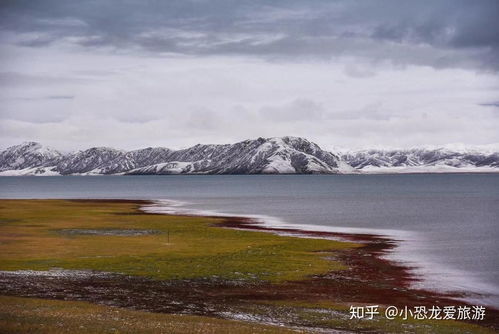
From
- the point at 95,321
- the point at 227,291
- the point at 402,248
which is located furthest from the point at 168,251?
the point at 95,321

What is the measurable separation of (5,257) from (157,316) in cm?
3120

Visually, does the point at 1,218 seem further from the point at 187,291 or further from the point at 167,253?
the point at 187,291

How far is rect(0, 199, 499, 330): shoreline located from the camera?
39.8 m

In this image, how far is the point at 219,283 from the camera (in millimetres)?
48188

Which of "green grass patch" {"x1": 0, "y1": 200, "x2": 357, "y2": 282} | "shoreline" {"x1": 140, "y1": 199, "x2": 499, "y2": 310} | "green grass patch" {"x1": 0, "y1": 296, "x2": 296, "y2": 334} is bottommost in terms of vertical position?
"shoreline" {"x1": 140, "y1": 199, "x2": 499, "y2": 310}

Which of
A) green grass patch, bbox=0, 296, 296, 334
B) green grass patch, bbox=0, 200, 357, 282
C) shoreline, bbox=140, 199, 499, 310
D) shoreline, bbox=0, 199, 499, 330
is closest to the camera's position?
green grass patch, bbox=0, 296, 296, 334

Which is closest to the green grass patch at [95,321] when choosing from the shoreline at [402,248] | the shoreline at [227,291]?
the shoreline at [227,291]

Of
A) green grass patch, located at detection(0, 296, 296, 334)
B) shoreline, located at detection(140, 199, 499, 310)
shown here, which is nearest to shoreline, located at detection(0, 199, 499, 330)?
shoreline, located at detection(140, 199, 499, 310)

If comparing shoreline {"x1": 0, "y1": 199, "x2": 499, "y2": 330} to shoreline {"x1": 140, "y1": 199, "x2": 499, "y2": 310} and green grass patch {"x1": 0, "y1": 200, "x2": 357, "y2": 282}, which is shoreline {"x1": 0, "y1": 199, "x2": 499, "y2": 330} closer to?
shoreline {"x1": 140, "y1": 199, "x2": 499, "y2": 310}

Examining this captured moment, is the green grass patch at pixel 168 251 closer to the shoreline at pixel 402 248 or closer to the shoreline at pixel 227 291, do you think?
the shoreline at pixel 227 291

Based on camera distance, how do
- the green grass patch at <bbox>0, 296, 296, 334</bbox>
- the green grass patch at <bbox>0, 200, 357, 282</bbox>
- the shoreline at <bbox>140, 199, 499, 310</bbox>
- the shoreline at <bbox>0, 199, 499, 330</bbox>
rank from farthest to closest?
the green grass patch at <bbox>0, 200, 357, 282</bbox> → the shoreline at <bbox>140, 199, 499, 310</bbox> → the shoreline at <bbox>0, 199, 499, 330</bbox> → the green grass patch at <bbox>0, 296, 296, 334</bbox>

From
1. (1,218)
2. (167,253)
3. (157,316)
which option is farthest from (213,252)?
(1,218)

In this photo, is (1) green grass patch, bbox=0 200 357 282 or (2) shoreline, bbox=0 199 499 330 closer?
(2) shoreline, bbox=0 199 499 330

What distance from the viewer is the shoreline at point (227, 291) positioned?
3978 cm
